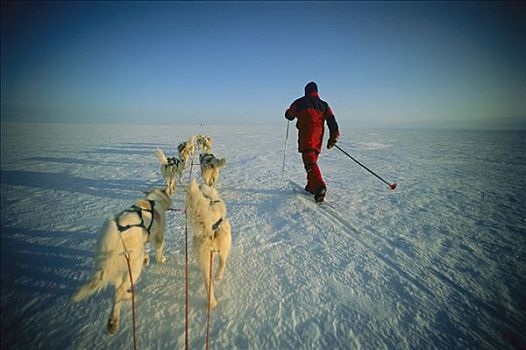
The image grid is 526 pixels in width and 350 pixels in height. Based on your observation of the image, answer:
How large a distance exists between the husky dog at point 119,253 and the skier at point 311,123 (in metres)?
3.58

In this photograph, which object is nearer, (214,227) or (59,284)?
(214,227)

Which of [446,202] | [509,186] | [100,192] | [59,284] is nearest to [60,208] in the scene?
[100,192]

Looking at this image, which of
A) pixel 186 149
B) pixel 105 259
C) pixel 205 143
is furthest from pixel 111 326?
pixel 205 143

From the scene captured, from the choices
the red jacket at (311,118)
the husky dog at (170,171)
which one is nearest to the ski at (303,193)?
the red jacket at (311,118)

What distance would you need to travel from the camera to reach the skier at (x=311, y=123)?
498 centimetres

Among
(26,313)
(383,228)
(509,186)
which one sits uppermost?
(509,186)

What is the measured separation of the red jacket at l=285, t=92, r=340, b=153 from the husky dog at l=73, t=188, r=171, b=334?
3.76 metres

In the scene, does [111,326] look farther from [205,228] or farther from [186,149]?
[186,149]

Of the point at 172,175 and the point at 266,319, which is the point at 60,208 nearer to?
the point at 172,175

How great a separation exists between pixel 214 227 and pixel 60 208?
14.1ft

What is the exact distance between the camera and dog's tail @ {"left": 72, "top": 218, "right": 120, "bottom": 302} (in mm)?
1707

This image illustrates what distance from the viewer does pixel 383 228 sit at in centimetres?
381

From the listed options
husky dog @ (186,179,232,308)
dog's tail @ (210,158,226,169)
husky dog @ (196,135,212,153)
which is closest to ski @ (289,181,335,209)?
dog's tail @ (210,158,226,169)

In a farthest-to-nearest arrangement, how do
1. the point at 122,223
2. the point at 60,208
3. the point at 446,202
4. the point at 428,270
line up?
1. the point at 446,202
2. the point at 60,208
3. the point at 428,270
4. the point at 122,223
